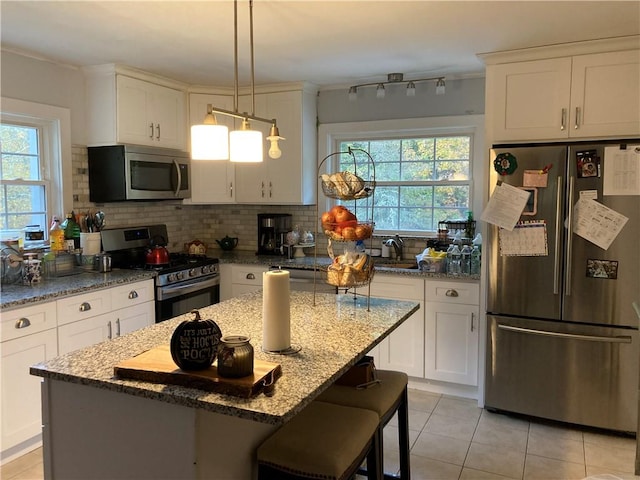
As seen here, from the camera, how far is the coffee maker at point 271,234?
4.53m

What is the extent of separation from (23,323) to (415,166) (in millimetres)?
3029

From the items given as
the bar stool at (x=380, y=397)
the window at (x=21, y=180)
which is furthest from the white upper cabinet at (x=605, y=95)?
the window at (x=21, y=180)

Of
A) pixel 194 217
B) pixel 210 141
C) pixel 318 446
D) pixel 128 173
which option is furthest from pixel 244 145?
pixel 194 217

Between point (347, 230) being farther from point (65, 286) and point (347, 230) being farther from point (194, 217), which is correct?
point (194, 217)

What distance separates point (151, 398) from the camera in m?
1.49

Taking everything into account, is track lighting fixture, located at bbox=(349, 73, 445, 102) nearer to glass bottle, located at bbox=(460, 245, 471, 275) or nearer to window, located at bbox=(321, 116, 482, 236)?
window, located at bbox=(321, 116, 482, 236)

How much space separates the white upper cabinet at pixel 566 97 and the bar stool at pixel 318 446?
2.20m

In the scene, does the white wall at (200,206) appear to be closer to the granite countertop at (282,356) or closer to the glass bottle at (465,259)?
the glass bottle at (465,259)

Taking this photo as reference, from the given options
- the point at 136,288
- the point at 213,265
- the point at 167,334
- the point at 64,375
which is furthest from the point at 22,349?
the point at 213,265

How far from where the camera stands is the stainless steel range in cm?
373

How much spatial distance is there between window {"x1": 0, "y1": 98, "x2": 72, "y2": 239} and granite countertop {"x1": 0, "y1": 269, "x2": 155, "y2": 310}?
0.50 meters

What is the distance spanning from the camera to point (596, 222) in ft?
9.84

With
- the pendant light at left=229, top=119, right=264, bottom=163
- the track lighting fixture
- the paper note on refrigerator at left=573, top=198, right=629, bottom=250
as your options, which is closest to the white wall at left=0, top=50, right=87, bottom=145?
the track lighting fixture

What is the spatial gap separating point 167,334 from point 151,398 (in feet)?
1.95
